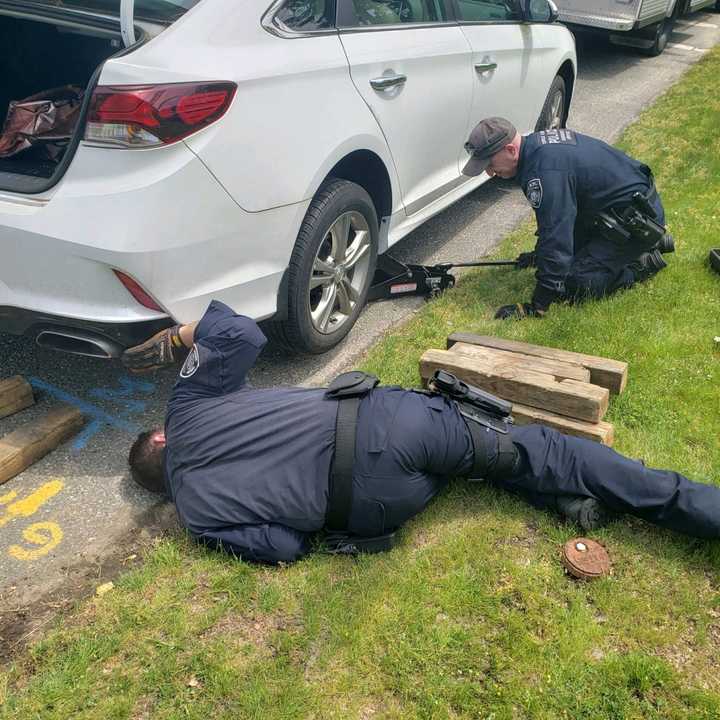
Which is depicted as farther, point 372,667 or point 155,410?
point 155,410

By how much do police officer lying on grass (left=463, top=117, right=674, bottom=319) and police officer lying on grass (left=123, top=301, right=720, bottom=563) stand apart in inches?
55.0

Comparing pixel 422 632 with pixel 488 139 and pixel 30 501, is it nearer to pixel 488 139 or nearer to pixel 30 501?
pixel 30 501

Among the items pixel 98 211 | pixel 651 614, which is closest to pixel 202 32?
pixel 98 211

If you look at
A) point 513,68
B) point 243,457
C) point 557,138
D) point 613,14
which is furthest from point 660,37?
point 243,457

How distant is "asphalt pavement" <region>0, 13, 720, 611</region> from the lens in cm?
266

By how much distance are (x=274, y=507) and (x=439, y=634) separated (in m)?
0.67

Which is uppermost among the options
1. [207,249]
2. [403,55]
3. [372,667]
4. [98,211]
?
[403,55]

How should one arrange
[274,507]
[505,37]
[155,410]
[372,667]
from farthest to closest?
[505,37], [155,410], [274,507], [372,667]

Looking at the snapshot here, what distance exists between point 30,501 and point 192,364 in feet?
2.84

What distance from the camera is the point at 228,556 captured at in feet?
8.40

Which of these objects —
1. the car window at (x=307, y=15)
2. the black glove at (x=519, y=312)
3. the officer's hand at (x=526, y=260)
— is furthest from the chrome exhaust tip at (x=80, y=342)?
the officer's hand at (x=526, y=260)

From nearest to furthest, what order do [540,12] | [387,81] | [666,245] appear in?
[387,81]
[666,245]
[540,12]

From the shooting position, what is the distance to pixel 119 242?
8.48 ft

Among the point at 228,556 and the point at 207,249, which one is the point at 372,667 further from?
the point at 207,249
